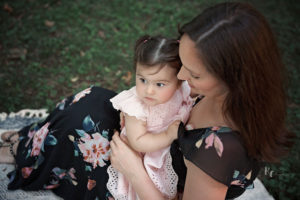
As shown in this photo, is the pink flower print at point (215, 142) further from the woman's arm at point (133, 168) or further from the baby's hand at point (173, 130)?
the woman's arm at point (133, 168)

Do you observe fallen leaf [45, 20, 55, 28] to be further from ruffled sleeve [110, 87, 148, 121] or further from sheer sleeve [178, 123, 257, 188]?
sheer sleeve [178, 123, 257, 188]

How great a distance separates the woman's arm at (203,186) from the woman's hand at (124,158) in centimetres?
38

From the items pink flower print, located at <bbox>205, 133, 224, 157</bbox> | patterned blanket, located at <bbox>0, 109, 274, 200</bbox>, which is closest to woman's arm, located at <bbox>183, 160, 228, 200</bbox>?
pink flower print, located at <bbox>205, 133, 224, 157</bbox>

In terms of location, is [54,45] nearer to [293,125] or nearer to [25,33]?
[25,33]

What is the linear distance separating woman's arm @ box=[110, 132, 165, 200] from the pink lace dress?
0.05m

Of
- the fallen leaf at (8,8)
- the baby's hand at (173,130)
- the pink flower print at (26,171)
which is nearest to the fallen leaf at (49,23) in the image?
the fallen leaf at (8,8)

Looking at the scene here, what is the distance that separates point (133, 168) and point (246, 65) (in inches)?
34.4

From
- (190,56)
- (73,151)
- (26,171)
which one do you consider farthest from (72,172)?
(190,56)

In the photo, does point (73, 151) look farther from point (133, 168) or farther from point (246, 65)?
point (246, 65)

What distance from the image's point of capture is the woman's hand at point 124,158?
1.69m

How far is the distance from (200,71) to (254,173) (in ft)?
A: 2.16

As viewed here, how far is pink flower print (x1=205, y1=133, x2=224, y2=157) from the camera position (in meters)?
1.34

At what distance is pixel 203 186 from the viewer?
138cm

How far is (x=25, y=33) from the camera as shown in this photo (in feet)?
13.6
